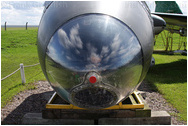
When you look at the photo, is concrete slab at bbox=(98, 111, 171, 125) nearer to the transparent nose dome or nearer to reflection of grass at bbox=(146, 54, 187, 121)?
reflection of grass at bbox=(146, 54, 187, 121)

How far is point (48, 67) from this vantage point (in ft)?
8.09

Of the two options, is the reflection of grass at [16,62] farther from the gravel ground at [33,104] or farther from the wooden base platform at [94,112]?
the wooden base platform at [94,112]

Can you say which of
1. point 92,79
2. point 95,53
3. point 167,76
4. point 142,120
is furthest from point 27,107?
point 167,76

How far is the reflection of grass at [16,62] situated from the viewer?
579 centimetres

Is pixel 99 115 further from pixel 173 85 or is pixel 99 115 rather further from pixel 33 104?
pixel 173 85

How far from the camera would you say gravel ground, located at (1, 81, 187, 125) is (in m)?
3.98

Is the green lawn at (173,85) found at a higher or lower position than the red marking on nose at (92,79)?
lower

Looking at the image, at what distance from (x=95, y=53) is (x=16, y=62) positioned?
8947 mm

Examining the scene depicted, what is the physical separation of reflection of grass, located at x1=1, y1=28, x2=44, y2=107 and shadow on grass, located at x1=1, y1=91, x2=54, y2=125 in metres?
0.53

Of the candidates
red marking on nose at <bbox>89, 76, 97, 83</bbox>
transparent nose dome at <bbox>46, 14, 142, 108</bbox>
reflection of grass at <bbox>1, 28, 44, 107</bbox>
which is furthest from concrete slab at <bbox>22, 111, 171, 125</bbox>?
reflection of grass at <bbox>1, 28, 44, 107</bbox>

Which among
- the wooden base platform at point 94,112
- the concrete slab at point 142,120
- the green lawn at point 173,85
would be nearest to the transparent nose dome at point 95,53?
the wooden base platform at point 94,112

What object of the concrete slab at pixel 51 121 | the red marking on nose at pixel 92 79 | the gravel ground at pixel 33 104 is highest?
the red marking on nose at pixel 92 79

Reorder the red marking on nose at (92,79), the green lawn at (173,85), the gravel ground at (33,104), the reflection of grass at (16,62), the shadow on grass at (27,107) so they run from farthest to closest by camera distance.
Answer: the reflection of grass at (16,62) < the green lawn at (173,85) < the gravel ground at (33,104) < the shadow on grass at (27,107) < the red marking on nose at (92,79)

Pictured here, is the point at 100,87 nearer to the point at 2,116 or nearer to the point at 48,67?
the point at 48,67
